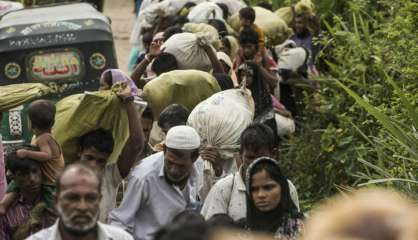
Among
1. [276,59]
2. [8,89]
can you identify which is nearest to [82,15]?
[276,59]

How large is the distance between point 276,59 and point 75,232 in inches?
335

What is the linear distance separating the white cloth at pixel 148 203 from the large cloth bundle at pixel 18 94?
5.19ft

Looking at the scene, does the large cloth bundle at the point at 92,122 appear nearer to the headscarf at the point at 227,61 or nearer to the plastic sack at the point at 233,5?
the headscarf at the point at 227,61

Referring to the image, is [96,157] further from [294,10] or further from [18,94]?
[294,10]

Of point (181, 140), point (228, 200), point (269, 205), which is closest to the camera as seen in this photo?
point (269, 205)

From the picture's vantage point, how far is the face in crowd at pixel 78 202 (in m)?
5.37

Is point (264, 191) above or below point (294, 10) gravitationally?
above

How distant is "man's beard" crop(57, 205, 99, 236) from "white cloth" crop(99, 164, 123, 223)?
7.36 feet

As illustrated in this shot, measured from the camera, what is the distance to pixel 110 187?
777 centimetres

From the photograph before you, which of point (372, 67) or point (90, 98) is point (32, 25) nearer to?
point (372, 67)

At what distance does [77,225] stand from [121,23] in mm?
19405

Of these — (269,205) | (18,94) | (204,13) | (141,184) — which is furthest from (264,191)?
(204,13)

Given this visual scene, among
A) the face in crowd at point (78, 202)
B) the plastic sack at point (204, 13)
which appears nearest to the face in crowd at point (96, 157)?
the face in crowd at point (78, 202)

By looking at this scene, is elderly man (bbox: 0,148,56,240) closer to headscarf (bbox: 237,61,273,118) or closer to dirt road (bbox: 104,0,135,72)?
headscarf (bbox: 237,61,273,118)
